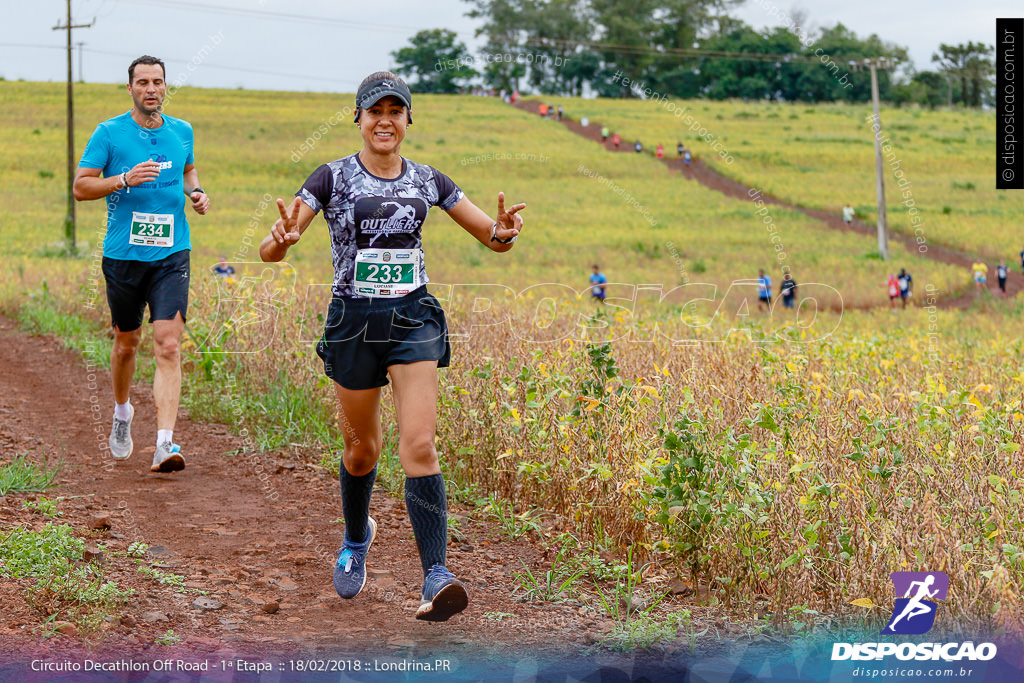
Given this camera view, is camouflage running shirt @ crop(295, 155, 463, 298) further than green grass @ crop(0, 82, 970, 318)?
No

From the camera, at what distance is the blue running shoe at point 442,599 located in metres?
3.80

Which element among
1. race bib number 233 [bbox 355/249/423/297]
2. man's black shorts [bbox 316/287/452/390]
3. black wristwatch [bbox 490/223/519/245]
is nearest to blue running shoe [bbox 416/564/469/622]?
man's black shorts [bbox 316/287/452/390]

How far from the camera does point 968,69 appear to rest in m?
95.7

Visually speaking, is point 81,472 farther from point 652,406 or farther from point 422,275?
point 652,406

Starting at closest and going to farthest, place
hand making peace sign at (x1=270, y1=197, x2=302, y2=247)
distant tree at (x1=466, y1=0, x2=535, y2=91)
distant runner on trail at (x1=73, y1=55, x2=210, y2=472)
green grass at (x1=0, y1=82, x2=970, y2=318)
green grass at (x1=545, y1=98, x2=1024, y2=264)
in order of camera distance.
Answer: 1. hand making peace sign at (x1=270, y1=197, x2=302, y2=247)
2. distant runner on trail at (x1=73, y1=55, x2=210, y2=472)
3. green grass at (x1=0, y1=82, x2=970, y2=318)
4. green grass at (x1=545, y1=98, x2=1024, y2=264)
5. distant tree at (x1=466, y1=0, x2=535, y2=91)

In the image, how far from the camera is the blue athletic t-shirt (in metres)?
6.11

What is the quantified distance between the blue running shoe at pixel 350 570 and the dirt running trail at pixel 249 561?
6 centimetres

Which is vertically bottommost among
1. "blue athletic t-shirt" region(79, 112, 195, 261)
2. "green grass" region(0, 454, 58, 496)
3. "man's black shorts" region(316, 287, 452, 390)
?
"green grass" region(0, 454, 58, 496)

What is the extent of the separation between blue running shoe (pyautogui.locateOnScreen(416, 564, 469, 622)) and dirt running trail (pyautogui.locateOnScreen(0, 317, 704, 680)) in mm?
124

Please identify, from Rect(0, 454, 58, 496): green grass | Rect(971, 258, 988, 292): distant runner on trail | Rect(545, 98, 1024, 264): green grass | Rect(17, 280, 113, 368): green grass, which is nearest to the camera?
Rect(0, 454, 58, 496): green grass

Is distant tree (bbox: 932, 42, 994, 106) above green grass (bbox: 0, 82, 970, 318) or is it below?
above

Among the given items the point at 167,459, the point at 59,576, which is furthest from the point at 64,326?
the point at 59,576

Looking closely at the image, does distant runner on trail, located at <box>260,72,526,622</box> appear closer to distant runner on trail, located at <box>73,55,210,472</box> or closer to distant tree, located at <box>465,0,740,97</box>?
distant runner on trail, located at <box>73,55,210,472</box>

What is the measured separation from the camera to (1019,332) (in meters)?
19.4
